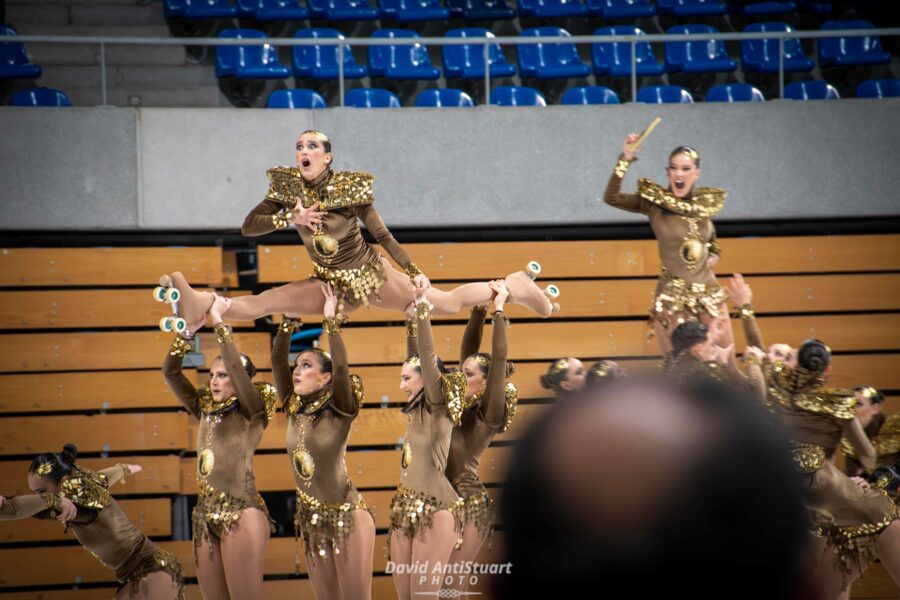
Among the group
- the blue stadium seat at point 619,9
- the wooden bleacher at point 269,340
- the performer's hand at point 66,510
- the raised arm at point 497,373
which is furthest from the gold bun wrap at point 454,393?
the blue stadium seat at point 619,9

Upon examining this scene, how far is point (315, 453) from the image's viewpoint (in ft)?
14.9

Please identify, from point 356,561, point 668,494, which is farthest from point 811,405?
point 668,494

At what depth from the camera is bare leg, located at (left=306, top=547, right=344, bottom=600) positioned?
4.55 metres

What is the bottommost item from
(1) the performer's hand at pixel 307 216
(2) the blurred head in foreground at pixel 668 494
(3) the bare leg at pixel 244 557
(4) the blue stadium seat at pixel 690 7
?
(3) the bare leg at pixel 244 557

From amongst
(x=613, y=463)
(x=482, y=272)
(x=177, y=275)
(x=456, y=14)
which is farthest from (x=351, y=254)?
(x=456, y=14)

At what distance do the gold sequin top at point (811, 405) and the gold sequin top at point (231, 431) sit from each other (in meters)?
2.17

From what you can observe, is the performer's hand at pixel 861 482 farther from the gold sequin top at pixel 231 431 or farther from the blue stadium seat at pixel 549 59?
the blue stadium seat at pixel 549 59

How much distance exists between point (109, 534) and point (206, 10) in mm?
4266

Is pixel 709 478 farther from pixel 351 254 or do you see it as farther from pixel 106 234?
pixel 106 234

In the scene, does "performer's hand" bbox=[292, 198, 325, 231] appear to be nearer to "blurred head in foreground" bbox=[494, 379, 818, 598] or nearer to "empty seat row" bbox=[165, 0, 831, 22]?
"blurred head in foreground" bbox=[494, 379, 818, 598]

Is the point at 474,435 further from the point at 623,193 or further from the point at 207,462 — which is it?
the point at 623,193

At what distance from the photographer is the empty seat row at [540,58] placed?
7395 millimetres

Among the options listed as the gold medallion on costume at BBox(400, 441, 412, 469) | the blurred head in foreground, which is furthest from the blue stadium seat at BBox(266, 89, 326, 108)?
the blurred head in foreground

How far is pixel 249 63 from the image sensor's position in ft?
24.2
